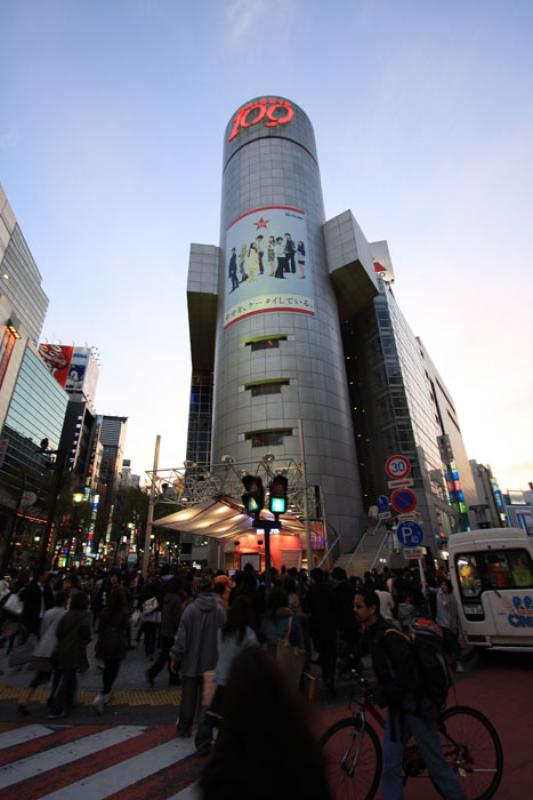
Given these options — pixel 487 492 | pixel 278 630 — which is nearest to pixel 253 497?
pixel 278 630

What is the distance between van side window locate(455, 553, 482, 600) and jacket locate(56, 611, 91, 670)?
8.38m

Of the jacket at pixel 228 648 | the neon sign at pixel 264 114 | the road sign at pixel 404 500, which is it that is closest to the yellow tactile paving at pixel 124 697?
the jacket at pixel 228 648

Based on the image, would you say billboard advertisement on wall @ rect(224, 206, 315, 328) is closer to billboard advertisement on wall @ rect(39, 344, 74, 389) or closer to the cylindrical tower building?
the cylindrical tower building

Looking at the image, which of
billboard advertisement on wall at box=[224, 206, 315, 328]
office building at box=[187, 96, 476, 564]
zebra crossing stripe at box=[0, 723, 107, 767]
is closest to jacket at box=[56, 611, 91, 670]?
zebra crossing stripe at box=[0, 723, 107, 767]

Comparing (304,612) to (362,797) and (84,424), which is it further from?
(84,424)

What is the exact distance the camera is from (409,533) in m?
11.2

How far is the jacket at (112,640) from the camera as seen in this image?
698cm

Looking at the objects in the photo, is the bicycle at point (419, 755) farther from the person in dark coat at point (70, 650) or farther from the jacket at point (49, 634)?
the jacket at point (49, 634)

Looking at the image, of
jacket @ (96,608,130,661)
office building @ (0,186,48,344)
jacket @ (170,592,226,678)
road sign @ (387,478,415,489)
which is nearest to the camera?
jacket @ (170,592,226,678)

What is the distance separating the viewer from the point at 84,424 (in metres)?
98.0

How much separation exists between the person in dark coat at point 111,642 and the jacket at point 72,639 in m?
0.28

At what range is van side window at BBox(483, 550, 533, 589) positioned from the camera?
30.8 feet

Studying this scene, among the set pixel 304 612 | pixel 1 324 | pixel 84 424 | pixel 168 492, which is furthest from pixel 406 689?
pixel 84 424

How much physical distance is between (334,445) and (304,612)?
26.5 meters
